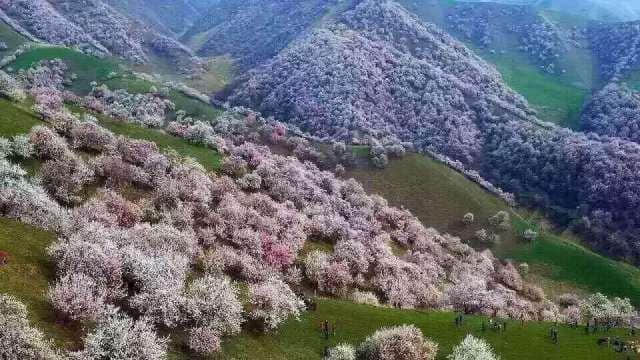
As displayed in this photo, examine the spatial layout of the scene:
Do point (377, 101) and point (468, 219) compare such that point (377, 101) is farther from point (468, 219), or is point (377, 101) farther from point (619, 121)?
point (619, 121)

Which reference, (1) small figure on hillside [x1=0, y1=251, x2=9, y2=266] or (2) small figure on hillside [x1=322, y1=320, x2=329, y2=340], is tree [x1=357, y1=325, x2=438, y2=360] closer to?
(2) small figure on hillside [x1=322, y1=320, x2=329, y2=340]

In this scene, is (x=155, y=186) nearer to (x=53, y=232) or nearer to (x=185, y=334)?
(x=53, y=232)

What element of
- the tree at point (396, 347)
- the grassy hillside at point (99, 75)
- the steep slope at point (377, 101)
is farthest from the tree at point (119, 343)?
the steep slope at point (377, 101)

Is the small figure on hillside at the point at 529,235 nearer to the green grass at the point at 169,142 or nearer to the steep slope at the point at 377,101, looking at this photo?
the steep slope at the point at 377,101

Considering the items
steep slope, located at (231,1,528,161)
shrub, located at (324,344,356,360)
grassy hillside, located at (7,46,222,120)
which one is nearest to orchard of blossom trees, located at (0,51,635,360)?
shrub, located at (324,344,356,360)

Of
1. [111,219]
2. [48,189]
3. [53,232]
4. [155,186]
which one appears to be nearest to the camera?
[53,232]

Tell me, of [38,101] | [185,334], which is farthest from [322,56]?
[185,334]
